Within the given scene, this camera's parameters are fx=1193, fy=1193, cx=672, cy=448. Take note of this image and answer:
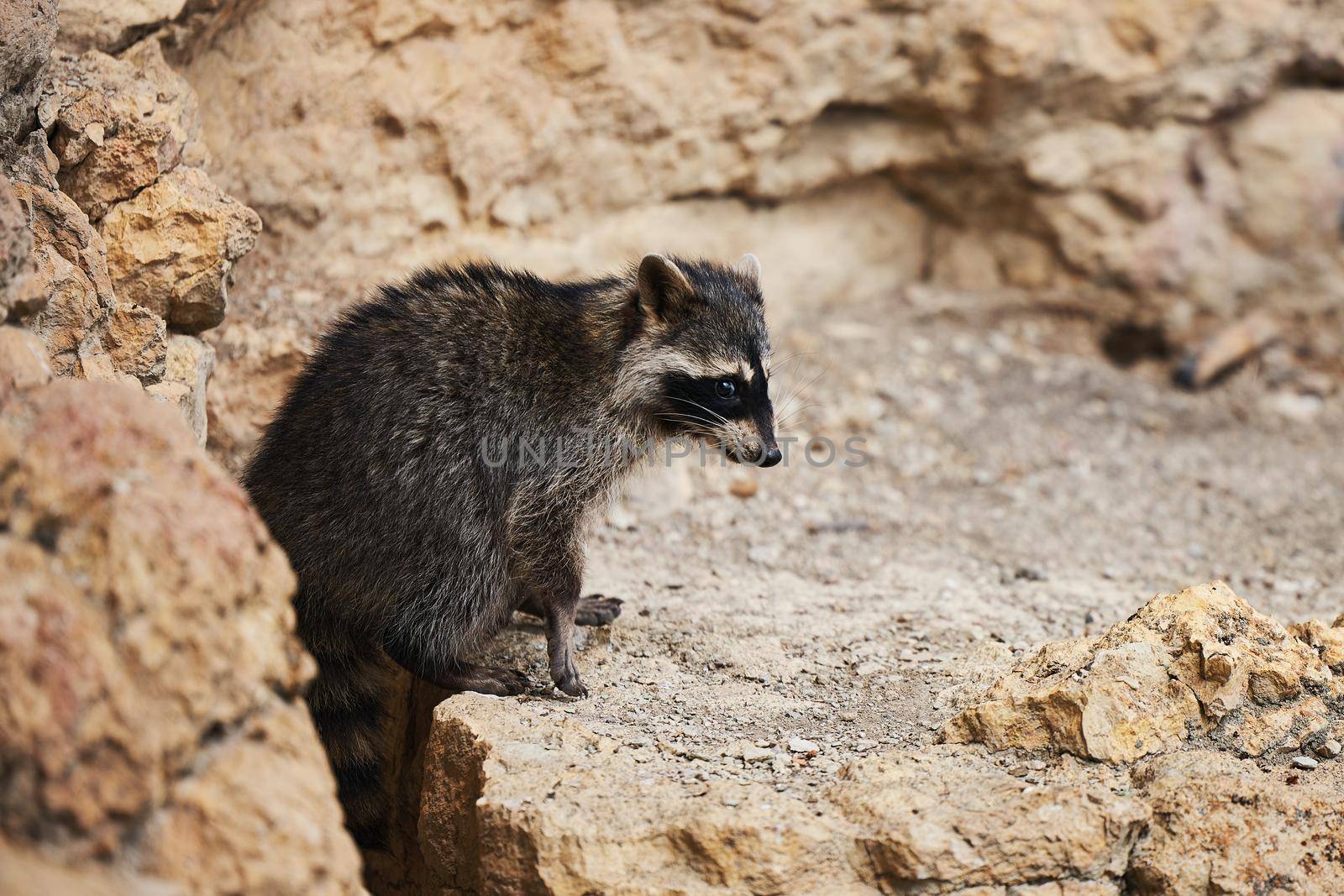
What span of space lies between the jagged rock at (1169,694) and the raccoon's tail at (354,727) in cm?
192

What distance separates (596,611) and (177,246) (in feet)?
6.60

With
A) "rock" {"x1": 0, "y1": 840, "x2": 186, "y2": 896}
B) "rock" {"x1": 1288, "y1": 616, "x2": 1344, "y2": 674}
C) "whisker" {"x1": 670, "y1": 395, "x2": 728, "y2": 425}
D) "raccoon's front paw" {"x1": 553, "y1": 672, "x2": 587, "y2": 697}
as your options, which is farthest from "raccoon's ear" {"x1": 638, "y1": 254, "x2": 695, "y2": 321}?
"rock" {"x1": 0, "y1": 840, "x2": 186, "y2": 896}

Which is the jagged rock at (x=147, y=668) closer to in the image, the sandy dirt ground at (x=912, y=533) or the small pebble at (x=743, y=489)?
the sandy dirt ground at (x=912, y=533)

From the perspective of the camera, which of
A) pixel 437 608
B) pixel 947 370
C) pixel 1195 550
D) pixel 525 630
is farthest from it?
pixel 947 370

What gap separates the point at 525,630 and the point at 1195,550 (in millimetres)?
3312

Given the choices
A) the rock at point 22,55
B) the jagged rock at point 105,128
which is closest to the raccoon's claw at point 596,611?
the jagged rock at point 105,128

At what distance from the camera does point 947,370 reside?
711 cm

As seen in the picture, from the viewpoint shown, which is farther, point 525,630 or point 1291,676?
point 525,630

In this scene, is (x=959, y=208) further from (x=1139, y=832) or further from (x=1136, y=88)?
(x=1139, y=832)

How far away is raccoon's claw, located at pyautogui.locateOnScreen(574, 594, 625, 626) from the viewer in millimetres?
4465

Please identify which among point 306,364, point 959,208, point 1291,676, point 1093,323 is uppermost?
point 306,364

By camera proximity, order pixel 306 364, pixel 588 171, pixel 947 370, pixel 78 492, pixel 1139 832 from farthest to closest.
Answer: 1. pixel 947 370
2. pixel 588 171
3. pixel 306 364
4. pixel 1139 832
5. pixel 78 492

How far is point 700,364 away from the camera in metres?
4.27

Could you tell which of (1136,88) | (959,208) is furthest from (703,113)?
(1136,88)
